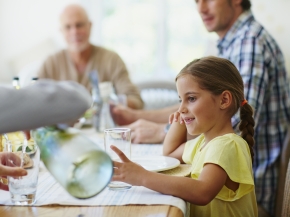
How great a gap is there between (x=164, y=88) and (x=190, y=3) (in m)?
1.51

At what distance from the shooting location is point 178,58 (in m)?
4.58

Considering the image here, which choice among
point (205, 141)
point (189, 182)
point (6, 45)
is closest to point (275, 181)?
point (205, 141)

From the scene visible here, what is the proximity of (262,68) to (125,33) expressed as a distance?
278cm

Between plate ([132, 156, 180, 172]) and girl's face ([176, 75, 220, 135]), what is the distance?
0.43 feet

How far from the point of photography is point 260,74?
1.99 m

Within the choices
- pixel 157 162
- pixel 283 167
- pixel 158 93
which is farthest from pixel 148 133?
pixel 158 93

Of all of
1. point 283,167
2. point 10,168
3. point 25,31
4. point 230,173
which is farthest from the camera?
point 25,31

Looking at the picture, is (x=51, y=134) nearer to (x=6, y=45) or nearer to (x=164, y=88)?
(x=164, y=88)

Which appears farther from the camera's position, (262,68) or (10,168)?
(262,68)

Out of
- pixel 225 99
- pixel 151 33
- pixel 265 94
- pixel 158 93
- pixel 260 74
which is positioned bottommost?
pixel 158 93

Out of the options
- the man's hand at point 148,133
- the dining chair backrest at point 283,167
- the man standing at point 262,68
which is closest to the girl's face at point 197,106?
the man's hand at point 148,133

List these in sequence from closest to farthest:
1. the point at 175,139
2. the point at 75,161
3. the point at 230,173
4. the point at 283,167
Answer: the point at 75,161 < the point at 230,173 < the point at 175,139 < the point at 283,167

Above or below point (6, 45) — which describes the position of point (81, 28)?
above

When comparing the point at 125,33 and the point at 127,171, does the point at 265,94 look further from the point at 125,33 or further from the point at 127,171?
the point at 125,33
